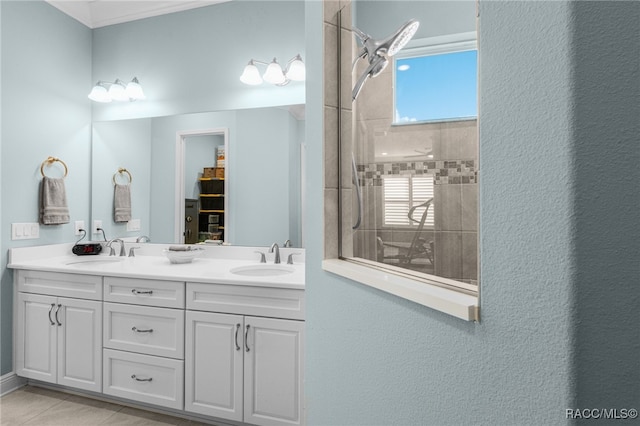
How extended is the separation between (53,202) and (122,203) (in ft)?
1.44

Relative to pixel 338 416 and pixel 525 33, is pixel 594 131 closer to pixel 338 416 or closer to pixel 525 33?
pixel 525 33

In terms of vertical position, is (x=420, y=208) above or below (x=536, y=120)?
below

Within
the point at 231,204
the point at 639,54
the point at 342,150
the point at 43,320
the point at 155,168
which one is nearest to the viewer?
the point at 639,54

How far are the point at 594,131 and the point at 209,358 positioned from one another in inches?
74.8

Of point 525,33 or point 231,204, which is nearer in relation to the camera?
point 525,33

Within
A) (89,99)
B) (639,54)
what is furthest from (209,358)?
(89,99)

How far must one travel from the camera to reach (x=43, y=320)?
7.54 feet

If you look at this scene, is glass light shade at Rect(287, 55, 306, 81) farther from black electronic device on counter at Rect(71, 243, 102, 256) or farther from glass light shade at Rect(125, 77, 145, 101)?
black electronic device on counter at Rect(71, 243, 102, 256)

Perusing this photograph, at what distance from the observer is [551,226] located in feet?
1.87

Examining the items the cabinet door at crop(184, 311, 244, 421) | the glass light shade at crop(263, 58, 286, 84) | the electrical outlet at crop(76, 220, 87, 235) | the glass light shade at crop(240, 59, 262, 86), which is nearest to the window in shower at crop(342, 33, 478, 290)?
the cabinet door at crop(184, 311, 244, 421)

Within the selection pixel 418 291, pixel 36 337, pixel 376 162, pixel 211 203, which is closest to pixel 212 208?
pixel 211 203

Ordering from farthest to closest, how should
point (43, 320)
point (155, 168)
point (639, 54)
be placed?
point (155, 168) < point (43, 320) < point (639, 54)

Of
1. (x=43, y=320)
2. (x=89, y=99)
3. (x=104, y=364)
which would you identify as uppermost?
(x=89, y=99)

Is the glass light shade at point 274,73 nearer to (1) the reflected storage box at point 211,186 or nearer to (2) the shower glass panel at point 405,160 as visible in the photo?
(1) the reflected storage box at point 211,186
